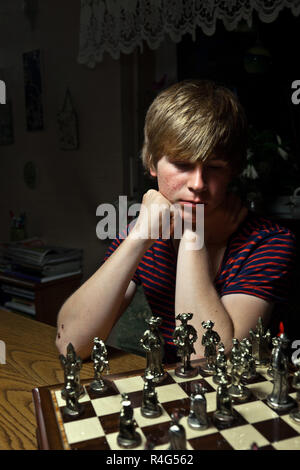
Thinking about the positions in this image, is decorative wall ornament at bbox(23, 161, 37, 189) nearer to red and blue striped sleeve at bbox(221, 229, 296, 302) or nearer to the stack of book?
the stack of book

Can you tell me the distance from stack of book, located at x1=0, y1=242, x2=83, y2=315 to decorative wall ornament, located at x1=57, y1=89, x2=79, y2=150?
34.4 inches

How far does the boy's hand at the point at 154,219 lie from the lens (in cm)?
123

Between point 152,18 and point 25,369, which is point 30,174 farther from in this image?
point 25,369

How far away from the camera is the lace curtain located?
7.06 feet

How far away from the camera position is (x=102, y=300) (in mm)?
1198

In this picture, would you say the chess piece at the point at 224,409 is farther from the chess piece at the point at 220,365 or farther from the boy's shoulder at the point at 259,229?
the boy's shoulder at the point at 259,229

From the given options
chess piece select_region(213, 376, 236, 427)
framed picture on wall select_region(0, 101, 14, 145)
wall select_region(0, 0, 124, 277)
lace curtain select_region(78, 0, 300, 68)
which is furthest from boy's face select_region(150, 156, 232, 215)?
framed picture on wall select_region(0, 101, 14, 145)

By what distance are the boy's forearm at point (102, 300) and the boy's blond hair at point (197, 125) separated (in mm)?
297

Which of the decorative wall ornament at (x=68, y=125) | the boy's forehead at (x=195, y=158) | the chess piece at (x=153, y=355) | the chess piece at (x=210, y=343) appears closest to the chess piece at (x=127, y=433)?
the chess piece at (x=153, y=355)

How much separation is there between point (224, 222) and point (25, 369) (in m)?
0.77

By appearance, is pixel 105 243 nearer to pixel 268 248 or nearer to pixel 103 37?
pixel 103 37

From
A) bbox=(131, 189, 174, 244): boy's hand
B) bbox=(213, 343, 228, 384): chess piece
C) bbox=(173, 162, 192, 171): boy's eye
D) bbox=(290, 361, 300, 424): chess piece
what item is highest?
bbox=(173, 162, 192, 171): boy's eye
